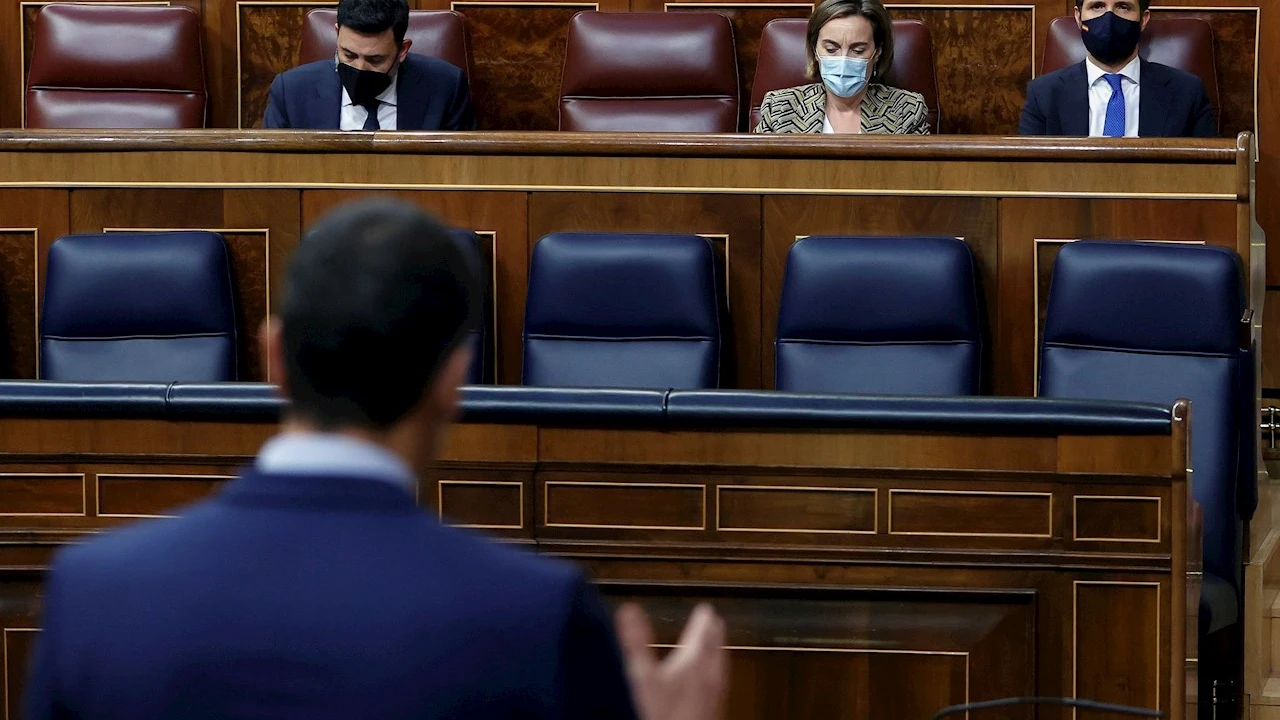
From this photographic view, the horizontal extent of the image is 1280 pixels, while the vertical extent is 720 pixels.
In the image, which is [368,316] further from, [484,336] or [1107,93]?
[1107,93]

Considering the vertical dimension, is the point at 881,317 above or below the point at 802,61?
below

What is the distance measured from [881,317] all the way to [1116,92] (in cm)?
44

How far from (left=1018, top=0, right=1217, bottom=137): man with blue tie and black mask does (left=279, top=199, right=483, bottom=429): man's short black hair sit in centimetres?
128

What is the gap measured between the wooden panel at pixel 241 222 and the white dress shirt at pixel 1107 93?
2.35 feet

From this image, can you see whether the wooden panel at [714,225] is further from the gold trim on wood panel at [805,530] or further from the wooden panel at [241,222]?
the gold trim on wood panel at [805,530]

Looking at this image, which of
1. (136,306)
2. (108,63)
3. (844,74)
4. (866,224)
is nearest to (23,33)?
(108,63)

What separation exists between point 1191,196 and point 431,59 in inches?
27.8

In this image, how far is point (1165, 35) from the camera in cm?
169

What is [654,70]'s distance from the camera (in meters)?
1.73

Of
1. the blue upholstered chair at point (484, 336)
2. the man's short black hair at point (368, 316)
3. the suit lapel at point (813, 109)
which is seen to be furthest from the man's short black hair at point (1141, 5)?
the man's short black hair at point (368, 316)

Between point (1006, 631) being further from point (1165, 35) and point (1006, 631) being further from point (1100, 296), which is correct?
point (1165, 35)

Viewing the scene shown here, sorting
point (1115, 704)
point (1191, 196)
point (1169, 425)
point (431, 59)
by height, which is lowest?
point (1115, 704)

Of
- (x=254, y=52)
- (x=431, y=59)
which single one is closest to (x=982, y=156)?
(x=431, y=59)

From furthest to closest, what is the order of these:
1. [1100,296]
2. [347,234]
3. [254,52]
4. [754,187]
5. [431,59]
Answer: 1. [254,52]
2. [431,59]
3. [754,187]
4. [1100,296]
5. [347,234]
